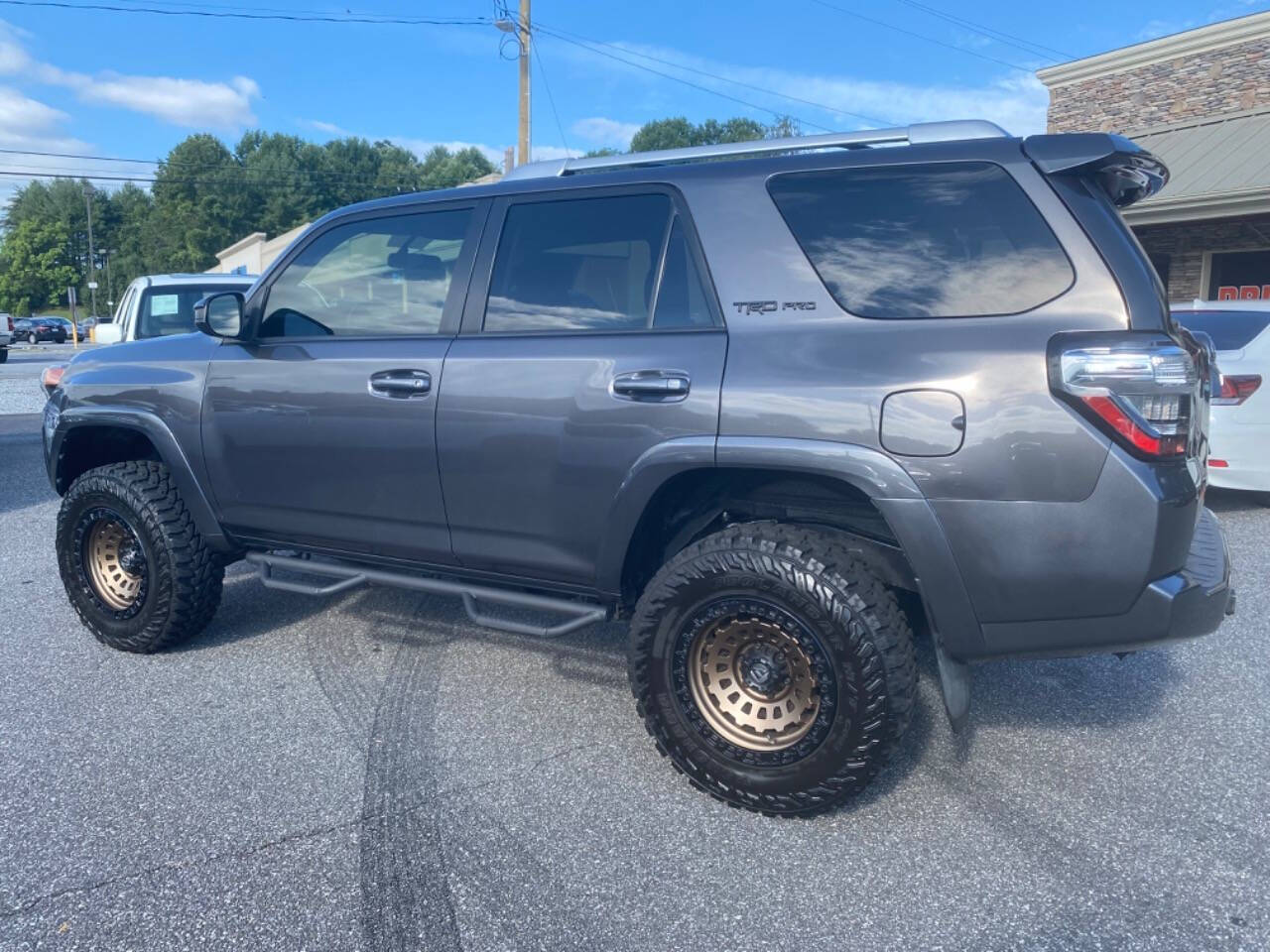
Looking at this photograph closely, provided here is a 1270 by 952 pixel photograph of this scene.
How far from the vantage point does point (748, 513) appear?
3314 millimetres

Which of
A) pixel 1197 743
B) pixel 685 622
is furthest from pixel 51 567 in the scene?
pixel 1197 743

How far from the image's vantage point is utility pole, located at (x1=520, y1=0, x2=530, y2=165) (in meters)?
21.5

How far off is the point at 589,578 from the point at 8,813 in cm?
197

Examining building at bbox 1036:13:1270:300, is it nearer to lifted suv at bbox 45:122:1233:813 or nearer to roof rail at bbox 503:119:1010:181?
roof rail at bbox 503:119:1010:181

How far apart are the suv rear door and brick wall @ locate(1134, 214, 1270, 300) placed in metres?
13.5

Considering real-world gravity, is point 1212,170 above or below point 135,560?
above

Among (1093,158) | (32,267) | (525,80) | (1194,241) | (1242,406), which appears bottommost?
(1242,406)

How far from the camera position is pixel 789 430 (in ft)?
9.46

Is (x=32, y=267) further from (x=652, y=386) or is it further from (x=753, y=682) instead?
(x=753, y=682)

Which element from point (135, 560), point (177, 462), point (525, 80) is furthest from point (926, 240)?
point (525, 80)

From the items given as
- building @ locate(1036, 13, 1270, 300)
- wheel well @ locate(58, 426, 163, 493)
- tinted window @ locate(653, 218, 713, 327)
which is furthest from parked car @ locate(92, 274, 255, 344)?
building @ locate(1036, 13, 1270, 300)

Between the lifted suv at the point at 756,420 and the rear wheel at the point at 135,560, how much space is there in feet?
0.41

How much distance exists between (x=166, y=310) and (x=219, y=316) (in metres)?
5.68

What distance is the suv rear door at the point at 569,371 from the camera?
3129mm
